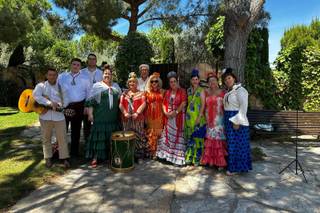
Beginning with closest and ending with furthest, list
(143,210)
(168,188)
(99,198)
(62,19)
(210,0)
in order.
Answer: (143,210), (99,198), (168,188), (210,0), (62,19)

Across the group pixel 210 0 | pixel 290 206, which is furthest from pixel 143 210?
pixel 210 0

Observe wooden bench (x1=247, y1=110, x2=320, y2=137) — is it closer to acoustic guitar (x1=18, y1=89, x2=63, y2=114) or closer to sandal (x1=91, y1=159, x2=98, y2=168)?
sandal (x1=91, y1=159, x2=98, y2=168)

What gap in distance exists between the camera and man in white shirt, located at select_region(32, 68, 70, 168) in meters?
5.27

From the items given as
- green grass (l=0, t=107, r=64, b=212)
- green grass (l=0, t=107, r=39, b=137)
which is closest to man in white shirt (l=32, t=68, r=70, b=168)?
green grass (l=0, t=107, r=64, b=212)

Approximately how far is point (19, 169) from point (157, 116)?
2.57m

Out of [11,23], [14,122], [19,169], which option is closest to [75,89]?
[19,169]

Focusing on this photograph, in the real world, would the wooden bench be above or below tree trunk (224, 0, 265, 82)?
below

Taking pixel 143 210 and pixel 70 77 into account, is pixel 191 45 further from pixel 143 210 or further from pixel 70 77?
pixel 143 210

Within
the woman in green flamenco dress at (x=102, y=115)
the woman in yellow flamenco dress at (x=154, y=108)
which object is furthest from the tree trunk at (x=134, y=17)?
the woman in green flamenco dress at (x=102, y=115)

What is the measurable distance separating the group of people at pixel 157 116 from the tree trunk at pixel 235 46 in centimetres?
155

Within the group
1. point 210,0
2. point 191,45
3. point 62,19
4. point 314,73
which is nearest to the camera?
point 314,73

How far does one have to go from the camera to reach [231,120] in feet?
16.4

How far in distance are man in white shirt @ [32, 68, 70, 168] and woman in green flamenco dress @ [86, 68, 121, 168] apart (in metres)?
0.46

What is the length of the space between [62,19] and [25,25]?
203cm
